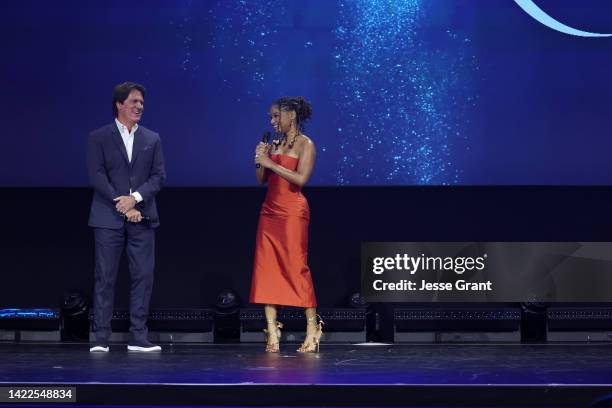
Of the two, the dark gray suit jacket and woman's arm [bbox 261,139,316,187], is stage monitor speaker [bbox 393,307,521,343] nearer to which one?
woman's arm [bbox 261,139,316,187]

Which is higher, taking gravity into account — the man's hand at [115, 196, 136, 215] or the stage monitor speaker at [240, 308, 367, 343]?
the man's hand at [115, 196, 136, 215]

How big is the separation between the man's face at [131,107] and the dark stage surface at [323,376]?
131cm

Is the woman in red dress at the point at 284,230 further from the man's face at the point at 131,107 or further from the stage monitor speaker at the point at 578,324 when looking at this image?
the stage monitor speaker at the point at 578,324

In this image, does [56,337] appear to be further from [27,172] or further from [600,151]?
[600,151]

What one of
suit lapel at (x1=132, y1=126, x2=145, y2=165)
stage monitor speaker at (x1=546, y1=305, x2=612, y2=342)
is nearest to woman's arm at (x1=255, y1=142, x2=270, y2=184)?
suit lapel at (x1=132, y1=126, x2=145, y2=165)

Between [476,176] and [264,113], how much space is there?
145cm

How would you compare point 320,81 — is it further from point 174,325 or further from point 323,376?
point 323,376

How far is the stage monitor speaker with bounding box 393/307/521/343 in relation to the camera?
6816mm

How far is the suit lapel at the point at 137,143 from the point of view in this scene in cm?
580

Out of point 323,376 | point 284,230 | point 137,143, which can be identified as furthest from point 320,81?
point 323,376

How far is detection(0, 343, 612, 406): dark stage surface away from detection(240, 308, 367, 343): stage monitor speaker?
0.91m

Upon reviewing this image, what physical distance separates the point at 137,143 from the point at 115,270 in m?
0.72

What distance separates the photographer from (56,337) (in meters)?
6.84

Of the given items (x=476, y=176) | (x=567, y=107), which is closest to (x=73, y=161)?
(x=476, y=176)
